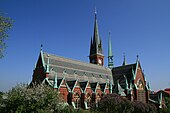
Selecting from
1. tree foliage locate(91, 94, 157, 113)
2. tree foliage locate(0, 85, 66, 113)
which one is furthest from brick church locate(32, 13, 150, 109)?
tree foliage locate(0, 85, 66, 113)

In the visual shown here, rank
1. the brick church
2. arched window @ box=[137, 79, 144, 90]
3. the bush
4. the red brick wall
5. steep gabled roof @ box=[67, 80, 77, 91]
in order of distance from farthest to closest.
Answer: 1. arched window @ box=[137, 79, 144, 90]
2. steep gabled roof @ box=[67, 80, 77, 91]
3. the brick church
4. the red brick wall
5. the bush

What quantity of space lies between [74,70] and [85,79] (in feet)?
12.5

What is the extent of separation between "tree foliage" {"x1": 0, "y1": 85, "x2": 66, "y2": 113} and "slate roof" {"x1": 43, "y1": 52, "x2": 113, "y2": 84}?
1616 cm

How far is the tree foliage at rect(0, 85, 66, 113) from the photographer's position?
24.1m

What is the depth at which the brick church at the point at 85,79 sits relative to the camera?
4152cm

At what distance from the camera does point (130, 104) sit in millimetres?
38375

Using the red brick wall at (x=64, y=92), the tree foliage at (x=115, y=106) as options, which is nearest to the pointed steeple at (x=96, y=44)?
the red brick wall at (x=64, y=92)

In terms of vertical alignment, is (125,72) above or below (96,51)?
below

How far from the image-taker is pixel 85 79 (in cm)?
5106

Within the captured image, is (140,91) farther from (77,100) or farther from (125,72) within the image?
(77,100)

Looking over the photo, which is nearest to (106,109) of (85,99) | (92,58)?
(85,99)

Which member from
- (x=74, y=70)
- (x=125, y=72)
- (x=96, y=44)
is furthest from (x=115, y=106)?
(x=96, y=44)

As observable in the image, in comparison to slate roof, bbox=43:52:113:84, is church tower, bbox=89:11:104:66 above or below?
above

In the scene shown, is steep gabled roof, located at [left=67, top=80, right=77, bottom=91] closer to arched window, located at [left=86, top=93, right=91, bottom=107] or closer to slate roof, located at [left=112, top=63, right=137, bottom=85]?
arched window, located at [left=86, top=93, right=91, bottom=107]
